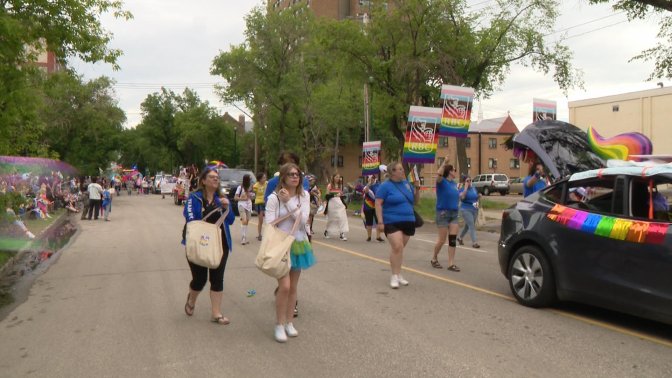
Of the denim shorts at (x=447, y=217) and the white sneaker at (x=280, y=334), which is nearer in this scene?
the white sneaker at (x=280, y=334)

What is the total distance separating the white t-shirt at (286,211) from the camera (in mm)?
5023

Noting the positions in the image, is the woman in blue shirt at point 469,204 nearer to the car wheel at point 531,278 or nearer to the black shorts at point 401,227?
the black shorts at point 401,227

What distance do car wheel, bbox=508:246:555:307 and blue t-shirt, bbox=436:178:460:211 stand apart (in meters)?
1.99

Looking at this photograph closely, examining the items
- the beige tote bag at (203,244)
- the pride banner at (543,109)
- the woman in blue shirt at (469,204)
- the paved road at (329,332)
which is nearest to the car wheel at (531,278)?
the paved road at (329,332)

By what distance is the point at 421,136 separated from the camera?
1788cm

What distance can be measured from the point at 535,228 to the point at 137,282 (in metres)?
5.55

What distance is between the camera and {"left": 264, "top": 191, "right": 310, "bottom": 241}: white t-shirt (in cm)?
502

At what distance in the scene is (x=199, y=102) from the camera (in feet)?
239

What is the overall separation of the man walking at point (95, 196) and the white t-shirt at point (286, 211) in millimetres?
17325

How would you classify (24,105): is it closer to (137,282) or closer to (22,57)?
(22,57)

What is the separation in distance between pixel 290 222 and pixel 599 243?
2.97 metres

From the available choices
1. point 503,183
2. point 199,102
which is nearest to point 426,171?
point 503,183

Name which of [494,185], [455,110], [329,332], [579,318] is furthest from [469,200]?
[494,185]

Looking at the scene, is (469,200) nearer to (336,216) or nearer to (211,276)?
(336,216)
